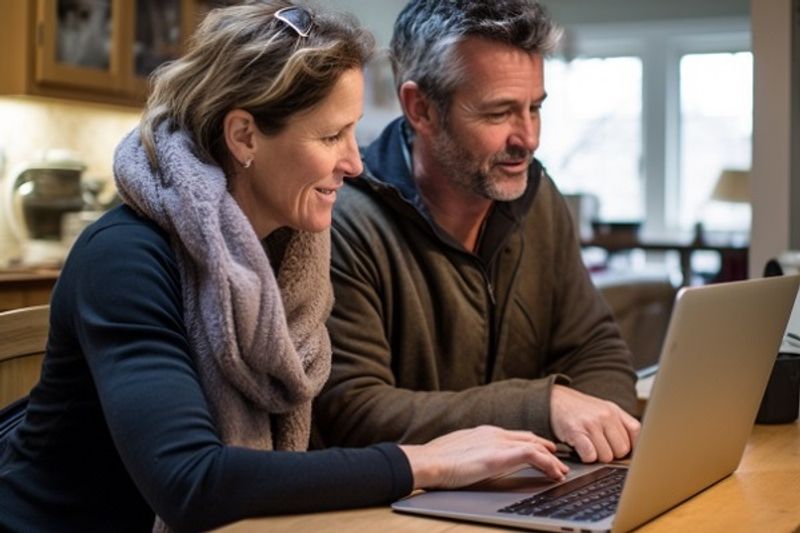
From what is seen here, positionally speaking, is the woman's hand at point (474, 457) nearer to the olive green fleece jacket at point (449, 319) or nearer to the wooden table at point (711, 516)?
the wooden table at point (711, 516)

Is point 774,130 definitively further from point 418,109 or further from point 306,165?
point 306,165

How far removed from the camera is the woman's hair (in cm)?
144

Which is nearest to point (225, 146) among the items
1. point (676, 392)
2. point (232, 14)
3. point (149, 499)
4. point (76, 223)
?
point (232, 14)

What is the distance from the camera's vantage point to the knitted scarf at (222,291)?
1373 mm

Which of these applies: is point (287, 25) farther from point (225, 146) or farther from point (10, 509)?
point (10, 509)

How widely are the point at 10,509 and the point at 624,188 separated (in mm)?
7837

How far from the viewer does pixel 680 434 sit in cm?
120

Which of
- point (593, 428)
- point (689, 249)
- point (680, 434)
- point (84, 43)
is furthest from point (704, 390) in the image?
point (689, 249)

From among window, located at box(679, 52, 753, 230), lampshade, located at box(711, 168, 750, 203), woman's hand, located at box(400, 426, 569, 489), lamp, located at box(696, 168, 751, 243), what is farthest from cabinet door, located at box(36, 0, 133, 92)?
window, located at box(679, 52, 753, 230)

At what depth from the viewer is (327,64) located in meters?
1.46

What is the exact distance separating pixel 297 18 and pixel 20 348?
1.97 ft

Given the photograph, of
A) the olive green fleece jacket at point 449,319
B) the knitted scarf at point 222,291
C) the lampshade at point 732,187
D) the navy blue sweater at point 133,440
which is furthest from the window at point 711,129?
the navy blue sweater at point 133,440

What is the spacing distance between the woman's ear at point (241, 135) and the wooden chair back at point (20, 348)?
386mm

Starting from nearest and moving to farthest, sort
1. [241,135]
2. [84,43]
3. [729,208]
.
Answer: [241,135], [84,43], [729,208]
